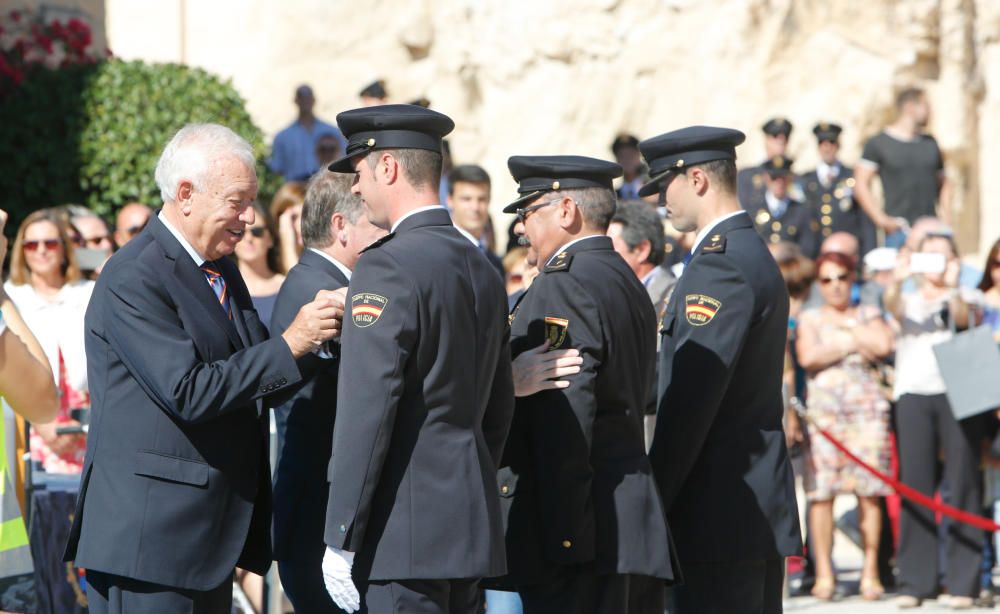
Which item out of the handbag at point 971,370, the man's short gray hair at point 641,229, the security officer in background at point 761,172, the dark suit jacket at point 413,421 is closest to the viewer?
the dark suit jacket at point 413,421

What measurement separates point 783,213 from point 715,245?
7.41m

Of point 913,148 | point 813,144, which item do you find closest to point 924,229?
point 913,148

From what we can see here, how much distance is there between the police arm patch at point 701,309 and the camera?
4898 mm

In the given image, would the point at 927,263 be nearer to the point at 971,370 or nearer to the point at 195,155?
the point at 971,370

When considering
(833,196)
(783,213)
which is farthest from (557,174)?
(833,196)

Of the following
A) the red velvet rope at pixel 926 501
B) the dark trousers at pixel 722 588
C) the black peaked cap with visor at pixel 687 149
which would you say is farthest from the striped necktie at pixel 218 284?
the red velvet rope at pixel 926 501

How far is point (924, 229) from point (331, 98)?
8.99 meters

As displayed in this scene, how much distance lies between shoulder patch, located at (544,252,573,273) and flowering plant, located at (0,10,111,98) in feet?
25.8

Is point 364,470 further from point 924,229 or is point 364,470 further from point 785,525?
point 924,229

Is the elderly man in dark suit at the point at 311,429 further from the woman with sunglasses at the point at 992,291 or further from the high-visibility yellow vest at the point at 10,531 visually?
the woman with sunglasses at the point at 992,291

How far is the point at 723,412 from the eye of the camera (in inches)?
197

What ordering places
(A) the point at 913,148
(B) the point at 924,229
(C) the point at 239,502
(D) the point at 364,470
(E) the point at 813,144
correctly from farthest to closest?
1. (E) the point at 813,144
2. (A) the point at 913,148
3. (B) the point at 924,229
4. (C) the point at 239,502
5. (D) the point at 364,470

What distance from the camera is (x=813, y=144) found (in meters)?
15.7

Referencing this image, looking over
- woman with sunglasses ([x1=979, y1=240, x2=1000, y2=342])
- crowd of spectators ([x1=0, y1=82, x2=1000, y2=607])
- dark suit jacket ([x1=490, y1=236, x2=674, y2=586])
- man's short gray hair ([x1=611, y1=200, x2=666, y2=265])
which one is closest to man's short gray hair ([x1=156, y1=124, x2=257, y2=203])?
dark suit jacket ([x1=490, y1=236, x2=674, y2=586])
